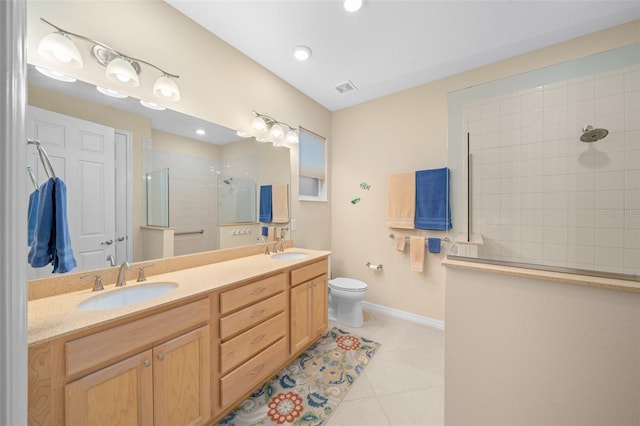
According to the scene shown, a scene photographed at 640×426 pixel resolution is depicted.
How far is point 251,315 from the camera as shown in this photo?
1497 mm

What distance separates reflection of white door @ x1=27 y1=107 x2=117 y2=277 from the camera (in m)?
1.17

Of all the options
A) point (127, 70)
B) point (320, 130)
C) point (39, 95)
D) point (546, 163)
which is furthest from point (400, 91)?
point (39, 95)

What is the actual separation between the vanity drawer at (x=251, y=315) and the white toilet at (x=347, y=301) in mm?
904

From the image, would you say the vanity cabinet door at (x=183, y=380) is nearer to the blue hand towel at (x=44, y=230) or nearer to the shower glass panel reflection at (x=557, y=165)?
the blue hand towel at (x=44, y=230)

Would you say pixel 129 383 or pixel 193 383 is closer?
pixel 129 383

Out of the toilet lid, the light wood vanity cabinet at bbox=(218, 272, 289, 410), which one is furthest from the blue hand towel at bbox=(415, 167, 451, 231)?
the light wood vanity cabinet at bbox=(218, 272, 289, 410)

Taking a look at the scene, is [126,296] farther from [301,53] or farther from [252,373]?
[301,53]

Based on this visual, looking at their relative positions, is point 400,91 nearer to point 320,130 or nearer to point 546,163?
point 320,130

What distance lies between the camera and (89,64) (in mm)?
1304

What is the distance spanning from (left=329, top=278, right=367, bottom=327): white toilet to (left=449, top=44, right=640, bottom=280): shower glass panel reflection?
136 cm

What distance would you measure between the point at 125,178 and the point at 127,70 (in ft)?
2.07

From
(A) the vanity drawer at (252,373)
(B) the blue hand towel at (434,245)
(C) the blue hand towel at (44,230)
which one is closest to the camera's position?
(C) the blue hand towel at (44,230)

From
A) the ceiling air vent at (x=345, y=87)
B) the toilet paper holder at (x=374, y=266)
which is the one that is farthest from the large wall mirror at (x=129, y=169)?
the toilet paper holder at (x=374, y=266)

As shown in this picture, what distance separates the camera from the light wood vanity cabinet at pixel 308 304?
6.08ft
